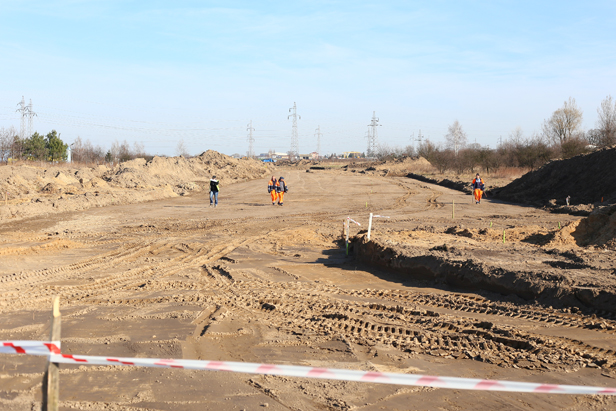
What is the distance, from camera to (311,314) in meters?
7.51

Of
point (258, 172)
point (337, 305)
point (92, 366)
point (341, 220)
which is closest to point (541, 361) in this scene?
point (337, 305)

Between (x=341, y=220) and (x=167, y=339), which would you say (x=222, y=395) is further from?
(x=341, y=220)

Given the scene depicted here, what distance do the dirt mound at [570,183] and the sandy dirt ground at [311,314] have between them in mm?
13907

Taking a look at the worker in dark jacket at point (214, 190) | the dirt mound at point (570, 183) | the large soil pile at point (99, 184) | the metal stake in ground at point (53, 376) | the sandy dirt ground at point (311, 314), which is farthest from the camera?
the dirt mound at point (570, 183)

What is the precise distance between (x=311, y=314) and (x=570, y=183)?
25814mm

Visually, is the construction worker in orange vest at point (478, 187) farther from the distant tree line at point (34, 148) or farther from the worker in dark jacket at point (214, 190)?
the distant tree line at point (34, 148)

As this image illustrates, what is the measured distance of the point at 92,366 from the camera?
538 centimetres

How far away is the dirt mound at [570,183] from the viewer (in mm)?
25641

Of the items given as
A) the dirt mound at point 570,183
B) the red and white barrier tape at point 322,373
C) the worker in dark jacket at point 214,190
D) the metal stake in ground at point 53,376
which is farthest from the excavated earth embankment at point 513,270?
the dirt mound at point 570,183

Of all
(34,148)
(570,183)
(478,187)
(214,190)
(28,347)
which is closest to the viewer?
(28,347)

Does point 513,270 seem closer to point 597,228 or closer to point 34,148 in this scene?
point 597,228

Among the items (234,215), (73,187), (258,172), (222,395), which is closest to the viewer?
(222,395)

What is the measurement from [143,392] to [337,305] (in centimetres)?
385

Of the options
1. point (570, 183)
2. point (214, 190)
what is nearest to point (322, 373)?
point (214, 190)
